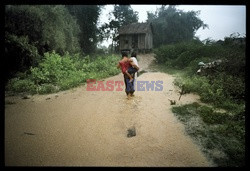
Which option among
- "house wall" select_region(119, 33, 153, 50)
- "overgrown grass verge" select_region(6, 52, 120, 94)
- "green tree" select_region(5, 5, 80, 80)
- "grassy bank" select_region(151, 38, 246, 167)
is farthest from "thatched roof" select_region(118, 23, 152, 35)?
"grassy bank" select_region(151, 38, 246, 167)

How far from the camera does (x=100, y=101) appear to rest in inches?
279

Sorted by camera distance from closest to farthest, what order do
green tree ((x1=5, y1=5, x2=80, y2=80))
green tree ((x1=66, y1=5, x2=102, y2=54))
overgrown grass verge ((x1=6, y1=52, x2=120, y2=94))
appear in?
overgrown grass verge ((x1=6, y1=52, x2=120, y2=94)), green tree ((x1=5, y1=5, x2=80, y2=80)), green tree ((x1=66, y1=5, x2=102, y2=54))

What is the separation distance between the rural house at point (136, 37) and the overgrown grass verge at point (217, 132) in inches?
914

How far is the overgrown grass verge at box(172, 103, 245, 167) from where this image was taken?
3371 millimetres

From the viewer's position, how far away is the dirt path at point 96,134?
336 cm

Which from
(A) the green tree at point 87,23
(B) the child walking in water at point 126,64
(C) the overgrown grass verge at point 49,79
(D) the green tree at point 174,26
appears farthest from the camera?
(D) the green tree at point 174,26

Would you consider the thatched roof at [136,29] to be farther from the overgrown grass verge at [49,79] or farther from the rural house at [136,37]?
the overgrown grass verge at [49,79]

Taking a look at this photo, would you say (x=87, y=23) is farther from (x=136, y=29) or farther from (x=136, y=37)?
(x=136, y=37)

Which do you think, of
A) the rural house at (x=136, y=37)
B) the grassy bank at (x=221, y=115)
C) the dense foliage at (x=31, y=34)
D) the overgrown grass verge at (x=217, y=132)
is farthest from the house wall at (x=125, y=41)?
the overgrown grass verge at (x=217, y=132)

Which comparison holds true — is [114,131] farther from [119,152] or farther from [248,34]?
[248,34]

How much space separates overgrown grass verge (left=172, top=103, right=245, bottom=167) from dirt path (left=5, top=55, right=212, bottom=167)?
0.24m

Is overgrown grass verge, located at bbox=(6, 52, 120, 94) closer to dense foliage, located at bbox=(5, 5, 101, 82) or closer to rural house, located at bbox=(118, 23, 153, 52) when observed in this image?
dense foliage, located at bbox=(5, 5, 101, 82)

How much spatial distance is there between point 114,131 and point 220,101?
419 centimetres
